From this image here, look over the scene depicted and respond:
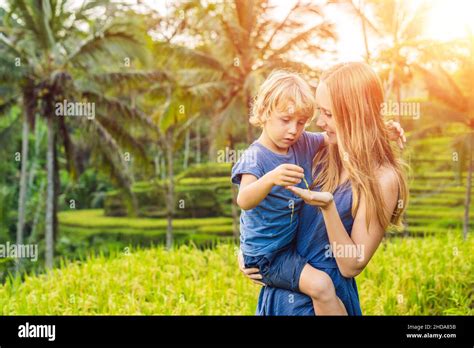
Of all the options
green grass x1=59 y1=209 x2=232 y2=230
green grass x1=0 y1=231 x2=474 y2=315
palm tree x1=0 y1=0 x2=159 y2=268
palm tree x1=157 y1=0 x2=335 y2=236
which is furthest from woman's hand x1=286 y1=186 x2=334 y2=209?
green grass x1=59 y1=209 x2=232 y2=230

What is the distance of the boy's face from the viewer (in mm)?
1778

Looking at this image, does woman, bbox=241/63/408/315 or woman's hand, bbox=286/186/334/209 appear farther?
woman, bbox=241/63/408/315

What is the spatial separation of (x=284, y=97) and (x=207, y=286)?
388 centimetres

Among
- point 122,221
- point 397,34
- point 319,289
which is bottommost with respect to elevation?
point 122,221

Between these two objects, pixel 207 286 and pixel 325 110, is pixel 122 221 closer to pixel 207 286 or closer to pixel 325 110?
pixel 207 286

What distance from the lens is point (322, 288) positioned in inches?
70.9

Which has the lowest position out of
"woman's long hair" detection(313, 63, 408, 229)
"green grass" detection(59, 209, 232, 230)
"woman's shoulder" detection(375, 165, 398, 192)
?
"green grass" detection(59, 209, 232, 230)

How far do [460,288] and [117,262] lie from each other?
359 centimetres

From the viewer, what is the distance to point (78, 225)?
85.7 feet

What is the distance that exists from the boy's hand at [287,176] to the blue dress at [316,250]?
0.77 feet

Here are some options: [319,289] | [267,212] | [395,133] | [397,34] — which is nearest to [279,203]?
[267,212]

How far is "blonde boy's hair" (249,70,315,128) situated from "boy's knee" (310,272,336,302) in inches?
16.7

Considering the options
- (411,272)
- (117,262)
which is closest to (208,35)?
(117,262)

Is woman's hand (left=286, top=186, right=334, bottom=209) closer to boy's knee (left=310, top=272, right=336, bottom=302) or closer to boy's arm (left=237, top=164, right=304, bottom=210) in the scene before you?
boy's arm (left=237, top=164, right=304, bottom=210)
